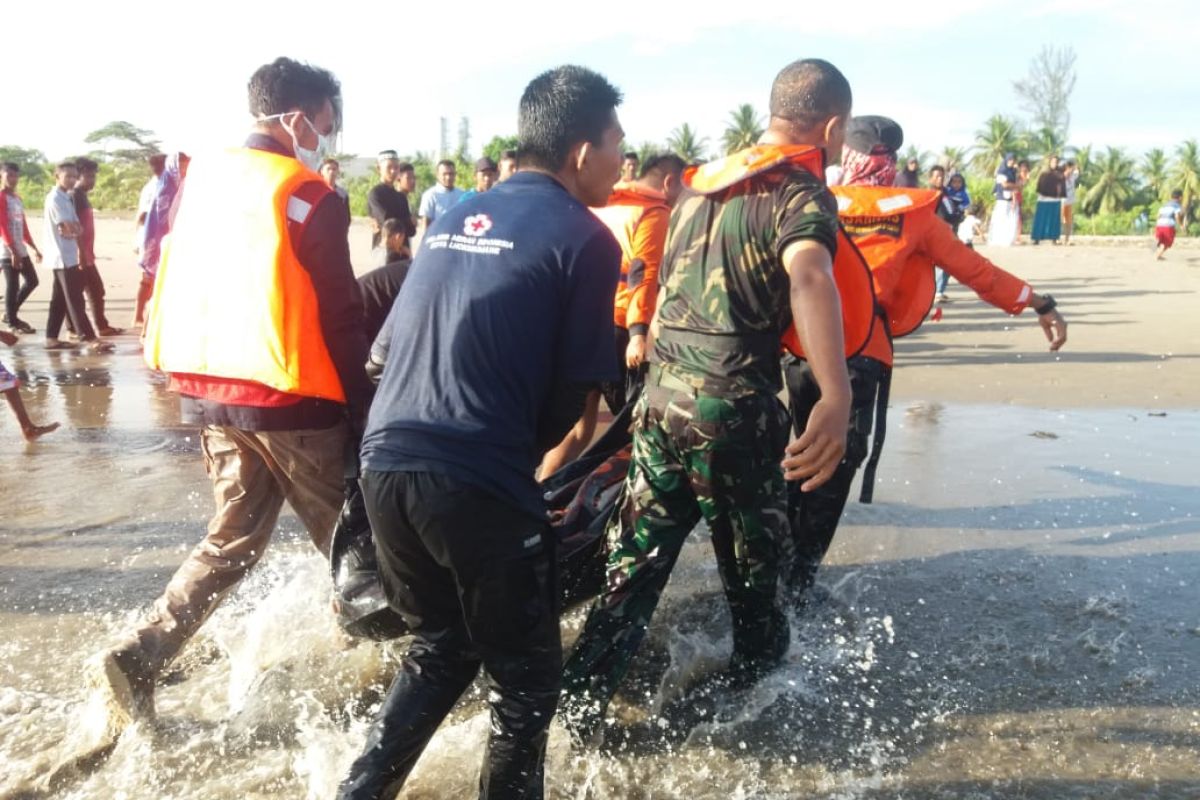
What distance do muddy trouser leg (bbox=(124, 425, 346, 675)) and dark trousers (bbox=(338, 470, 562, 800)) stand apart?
32.5 inches

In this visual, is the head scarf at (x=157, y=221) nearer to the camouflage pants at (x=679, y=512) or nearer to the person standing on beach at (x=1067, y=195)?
the camouflage pants at (x=679, y=512)

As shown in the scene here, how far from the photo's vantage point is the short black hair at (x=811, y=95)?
329cm

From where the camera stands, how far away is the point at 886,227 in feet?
13.2

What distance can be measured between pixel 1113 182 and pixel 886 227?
5782 cm

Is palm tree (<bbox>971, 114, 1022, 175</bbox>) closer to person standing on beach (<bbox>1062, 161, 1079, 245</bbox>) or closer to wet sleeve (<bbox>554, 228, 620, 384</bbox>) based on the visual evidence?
person standing on beach (<bbox>1062, 161, 1079, 245</bbox>)

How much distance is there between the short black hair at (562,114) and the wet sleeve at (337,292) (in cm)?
76

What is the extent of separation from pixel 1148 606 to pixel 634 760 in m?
2.51

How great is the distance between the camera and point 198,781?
3107mm

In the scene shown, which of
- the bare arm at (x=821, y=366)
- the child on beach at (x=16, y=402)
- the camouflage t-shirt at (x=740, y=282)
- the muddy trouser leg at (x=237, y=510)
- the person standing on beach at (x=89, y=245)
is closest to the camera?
the bare arm at (x=821, y=366)

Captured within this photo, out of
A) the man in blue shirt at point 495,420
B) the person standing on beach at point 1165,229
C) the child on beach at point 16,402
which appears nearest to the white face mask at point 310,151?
the man in blue shirt at point 495,420

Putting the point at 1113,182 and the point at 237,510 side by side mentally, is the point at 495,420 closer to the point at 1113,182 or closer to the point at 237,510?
the point at 237,510

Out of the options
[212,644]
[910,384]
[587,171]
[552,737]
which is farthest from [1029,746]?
[910,384]

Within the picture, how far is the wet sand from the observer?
3150mm

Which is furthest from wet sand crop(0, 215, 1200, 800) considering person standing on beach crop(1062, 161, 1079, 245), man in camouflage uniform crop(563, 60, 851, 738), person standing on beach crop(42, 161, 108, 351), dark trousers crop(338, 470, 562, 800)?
person standing on beach crop(1062, 161, 1079, 245)
